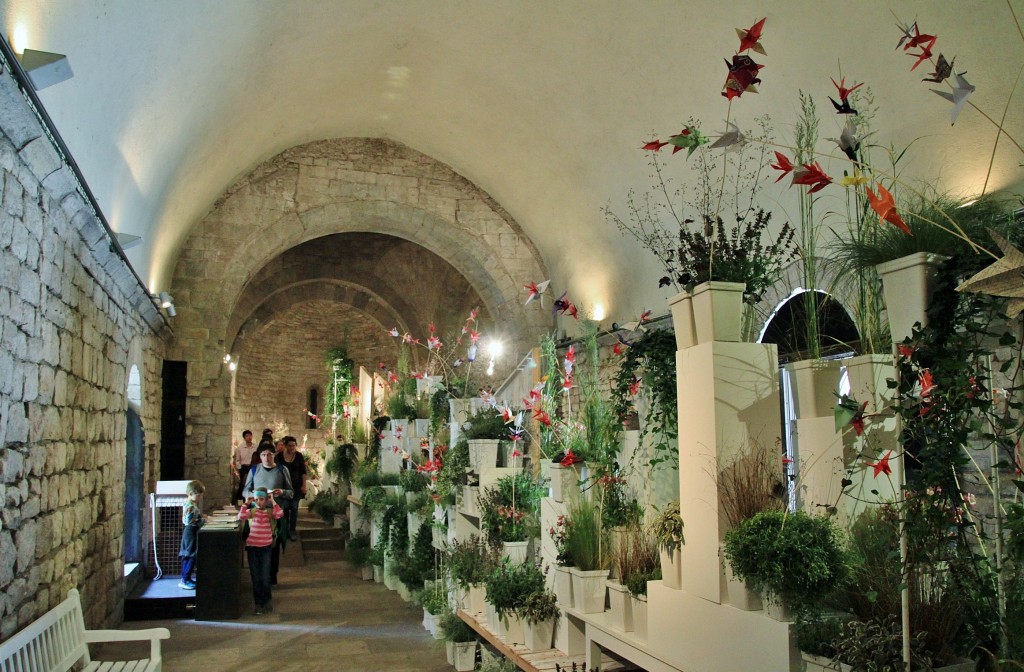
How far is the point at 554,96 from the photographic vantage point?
24.4ft

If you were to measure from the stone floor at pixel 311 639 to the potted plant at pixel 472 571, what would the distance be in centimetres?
43

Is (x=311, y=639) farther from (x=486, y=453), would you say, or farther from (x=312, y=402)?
(x=312, y=402)

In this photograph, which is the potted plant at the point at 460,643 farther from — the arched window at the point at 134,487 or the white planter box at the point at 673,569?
the arched window at the point at 134,487

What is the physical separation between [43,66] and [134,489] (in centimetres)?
489

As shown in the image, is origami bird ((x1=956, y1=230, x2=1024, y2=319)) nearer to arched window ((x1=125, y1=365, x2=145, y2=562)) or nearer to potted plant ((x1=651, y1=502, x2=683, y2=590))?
potted plant ((x1=651, y1=502, x2=683, y2=590))

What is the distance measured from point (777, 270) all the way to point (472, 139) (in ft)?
20.3

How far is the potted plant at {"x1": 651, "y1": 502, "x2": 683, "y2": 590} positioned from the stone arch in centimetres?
659

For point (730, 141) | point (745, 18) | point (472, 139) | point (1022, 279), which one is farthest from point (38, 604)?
point (472, 139)

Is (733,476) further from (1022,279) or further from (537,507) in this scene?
(537,507)

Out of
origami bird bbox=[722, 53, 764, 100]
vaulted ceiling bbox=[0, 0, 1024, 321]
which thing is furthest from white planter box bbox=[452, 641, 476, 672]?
origami bird bbox=[722, 53, 764, 100]

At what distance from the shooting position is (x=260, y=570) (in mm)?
6781

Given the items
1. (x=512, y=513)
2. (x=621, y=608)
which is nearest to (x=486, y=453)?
(x=512, y=513)

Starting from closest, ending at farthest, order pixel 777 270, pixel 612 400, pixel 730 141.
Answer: pixel 730 141 → pixel 777 270 → pixel 612 400

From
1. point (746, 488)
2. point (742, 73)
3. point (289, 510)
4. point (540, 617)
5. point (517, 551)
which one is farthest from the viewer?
point (289, 510)
